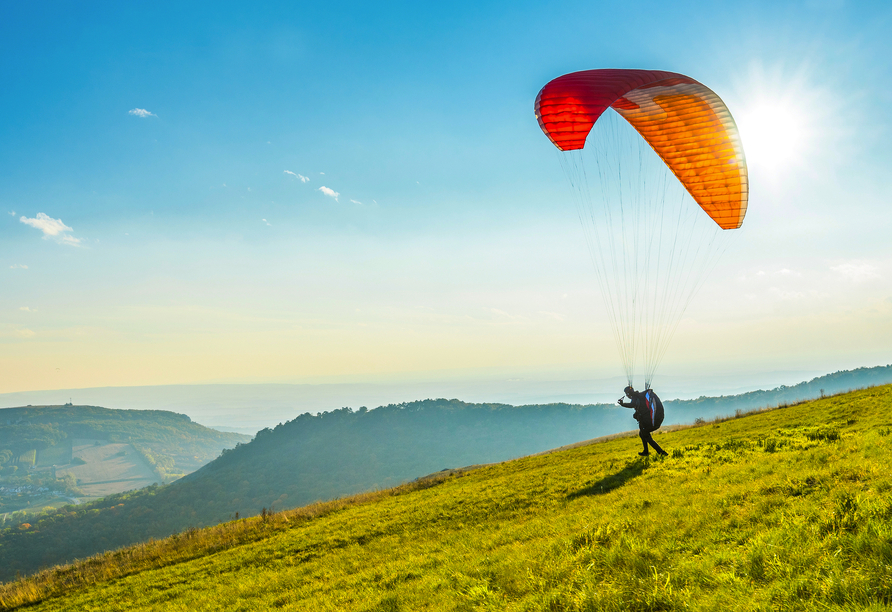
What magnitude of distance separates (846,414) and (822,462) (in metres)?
11.6

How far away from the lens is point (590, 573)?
5.94 meters

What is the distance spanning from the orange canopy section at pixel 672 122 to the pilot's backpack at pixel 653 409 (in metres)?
6.79

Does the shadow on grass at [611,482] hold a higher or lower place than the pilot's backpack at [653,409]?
lower

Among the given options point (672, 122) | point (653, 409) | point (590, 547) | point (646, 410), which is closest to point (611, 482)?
point (646, 410)

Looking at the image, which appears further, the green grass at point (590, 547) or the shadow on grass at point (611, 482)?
the shadow on grass at point (611, 482)

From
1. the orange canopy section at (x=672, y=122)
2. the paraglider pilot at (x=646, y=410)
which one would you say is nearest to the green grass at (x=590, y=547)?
the paraglider pilot at (x=646, y=410)

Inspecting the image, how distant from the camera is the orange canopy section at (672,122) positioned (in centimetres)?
1316

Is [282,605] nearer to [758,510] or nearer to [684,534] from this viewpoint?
[684,534]

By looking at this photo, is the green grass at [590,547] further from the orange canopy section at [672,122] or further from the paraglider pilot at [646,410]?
the orange canopy section at [672,122]

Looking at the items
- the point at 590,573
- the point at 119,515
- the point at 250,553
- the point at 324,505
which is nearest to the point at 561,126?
the point at 590,573

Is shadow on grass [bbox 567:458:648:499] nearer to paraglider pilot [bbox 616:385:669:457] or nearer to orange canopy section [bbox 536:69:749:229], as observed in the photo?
paraglider pilot [bbox 616:385:669:457]

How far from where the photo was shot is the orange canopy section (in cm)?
1316

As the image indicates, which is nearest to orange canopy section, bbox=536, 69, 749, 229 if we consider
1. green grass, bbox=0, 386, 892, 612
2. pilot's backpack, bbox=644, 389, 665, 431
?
pilot's backpack, bbox=644, 389, 665, 431

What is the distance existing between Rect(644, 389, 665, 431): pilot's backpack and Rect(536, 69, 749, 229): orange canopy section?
679 centimetres
